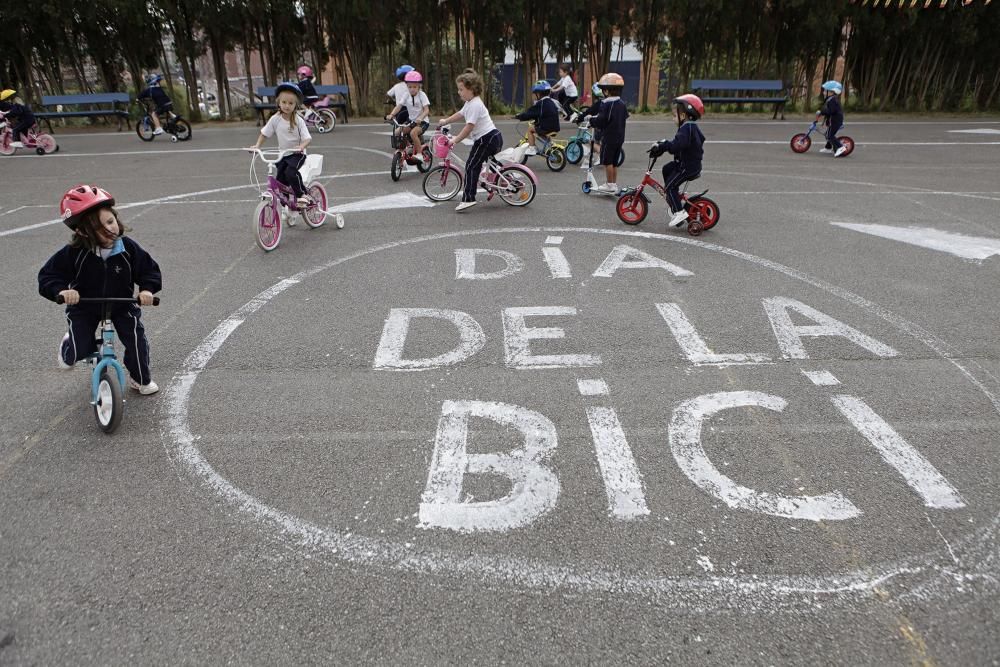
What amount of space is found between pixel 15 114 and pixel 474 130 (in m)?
13.4

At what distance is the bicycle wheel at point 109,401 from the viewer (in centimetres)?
415

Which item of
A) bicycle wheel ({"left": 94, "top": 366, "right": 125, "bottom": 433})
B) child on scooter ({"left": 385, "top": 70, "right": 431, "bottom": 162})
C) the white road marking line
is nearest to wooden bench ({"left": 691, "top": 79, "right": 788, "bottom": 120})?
child on scooter ({"left": 385, "top": 70, "right": 431, "bottom": 162})

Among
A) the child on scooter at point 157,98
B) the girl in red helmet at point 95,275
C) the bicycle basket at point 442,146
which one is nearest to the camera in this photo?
the girl in red helmet at point 95,275

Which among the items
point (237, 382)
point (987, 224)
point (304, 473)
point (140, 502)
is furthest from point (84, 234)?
point (987, 224)

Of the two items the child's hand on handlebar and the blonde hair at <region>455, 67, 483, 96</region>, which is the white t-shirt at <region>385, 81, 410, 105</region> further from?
the child's hand on handlebar

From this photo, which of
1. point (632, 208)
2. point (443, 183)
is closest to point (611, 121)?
point (632, 208)

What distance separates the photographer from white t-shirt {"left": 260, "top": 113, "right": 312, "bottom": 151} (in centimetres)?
805

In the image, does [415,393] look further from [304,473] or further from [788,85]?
[788,85]

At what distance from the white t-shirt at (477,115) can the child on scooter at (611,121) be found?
5.73ft

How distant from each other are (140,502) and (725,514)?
312 cm

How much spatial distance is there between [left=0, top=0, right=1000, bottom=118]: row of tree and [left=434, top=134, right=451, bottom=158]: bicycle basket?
1422cm

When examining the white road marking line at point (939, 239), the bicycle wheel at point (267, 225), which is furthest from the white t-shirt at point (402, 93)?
the white road marking line at point (939, 239)

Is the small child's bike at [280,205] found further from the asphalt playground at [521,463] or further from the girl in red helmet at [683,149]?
the girl in red helmet at [683,149]

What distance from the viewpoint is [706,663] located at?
262 cm
